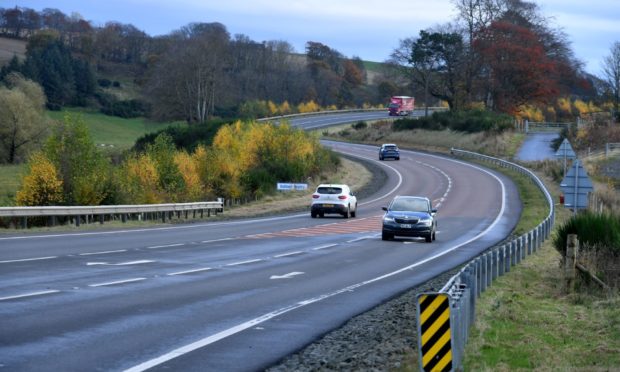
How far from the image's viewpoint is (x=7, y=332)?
39.1 ft

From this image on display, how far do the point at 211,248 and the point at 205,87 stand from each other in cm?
7095

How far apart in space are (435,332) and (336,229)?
1182 inches

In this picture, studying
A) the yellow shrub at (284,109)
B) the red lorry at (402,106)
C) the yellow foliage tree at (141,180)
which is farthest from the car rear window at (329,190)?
the yellow shrub at (284,109)

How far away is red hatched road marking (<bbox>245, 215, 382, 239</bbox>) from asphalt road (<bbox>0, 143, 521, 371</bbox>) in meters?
0.13

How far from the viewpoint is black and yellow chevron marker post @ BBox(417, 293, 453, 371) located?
967 centimetres

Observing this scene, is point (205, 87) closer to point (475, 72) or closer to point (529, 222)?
point (475, 72)

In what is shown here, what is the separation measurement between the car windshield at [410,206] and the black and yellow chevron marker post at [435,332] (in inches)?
957

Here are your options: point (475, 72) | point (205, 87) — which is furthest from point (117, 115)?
point (475, 72)

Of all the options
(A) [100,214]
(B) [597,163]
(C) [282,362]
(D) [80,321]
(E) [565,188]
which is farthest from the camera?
(B) [597,163]

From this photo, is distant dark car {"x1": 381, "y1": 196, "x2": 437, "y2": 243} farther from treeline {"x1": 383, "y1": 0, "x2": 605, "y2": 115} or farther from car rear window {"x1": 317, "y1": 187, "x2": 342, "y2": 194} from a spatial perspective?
treeline {"x1": 383, "y1": 0, "x2": 605, "y2": 115}

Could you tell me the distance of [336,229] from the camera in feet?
131

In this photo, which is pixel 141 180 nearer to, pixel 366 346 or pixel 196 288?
pixel 196 288

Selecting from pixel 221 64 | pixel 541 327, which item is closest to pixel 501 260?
pixel 541 327

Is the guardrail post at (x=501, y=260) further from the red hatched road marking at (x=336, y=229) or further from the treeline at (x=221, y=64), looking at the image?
the treeline at (x=221, y=64)
